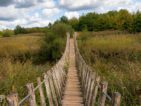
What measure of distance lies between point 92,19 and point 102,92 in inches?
2849

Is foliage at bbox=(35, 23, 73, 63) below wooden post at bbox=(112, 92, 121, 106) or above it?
below

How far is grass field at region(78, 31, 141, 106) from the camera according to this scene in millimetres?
9805

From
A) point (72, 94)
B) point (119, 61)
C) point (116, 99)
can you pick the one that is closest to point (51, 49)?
point (119, 61)

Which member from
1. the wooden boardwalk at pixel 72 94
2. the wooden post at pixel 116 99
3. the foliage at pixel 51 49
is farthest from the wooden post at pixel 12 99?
the foliage at pixel 51 49

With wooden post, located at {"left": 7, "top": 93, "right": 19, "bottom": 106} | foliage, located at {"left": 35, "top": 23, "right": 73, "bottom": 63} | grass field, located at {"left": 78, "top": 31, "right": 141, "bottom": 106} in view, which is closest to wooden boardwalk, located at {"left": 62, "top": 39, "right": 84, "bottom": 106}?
grass field, located at {"left": 78, "top": 31, "right": 141, "bottom": 106}

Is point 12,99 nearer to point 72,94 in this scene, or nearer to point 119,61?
point 72,94

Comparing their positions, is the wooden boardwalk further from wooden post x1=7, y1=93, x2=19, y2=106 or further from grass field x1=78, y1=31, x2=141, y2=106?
wooden post x1=7, y1=93, x2=19, y2=106

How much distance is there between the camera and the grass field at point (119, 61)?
9805 millimetres

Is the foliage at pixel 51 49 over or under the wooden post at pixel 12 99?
under

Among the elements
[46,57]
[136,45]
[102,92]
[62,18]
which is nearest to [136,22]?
[46,57]

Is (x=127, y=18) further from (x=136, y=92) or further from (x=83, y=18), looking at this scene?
(x=136, y=92)

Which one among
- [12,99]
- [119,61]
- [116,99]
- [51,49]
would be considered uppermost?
[12,99]

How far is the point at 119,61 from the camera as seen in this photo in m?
21.6

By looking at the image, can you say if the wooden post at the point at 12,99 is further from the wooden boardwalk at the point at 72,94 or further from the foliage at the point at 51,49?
the foliage at the point at 51,49
